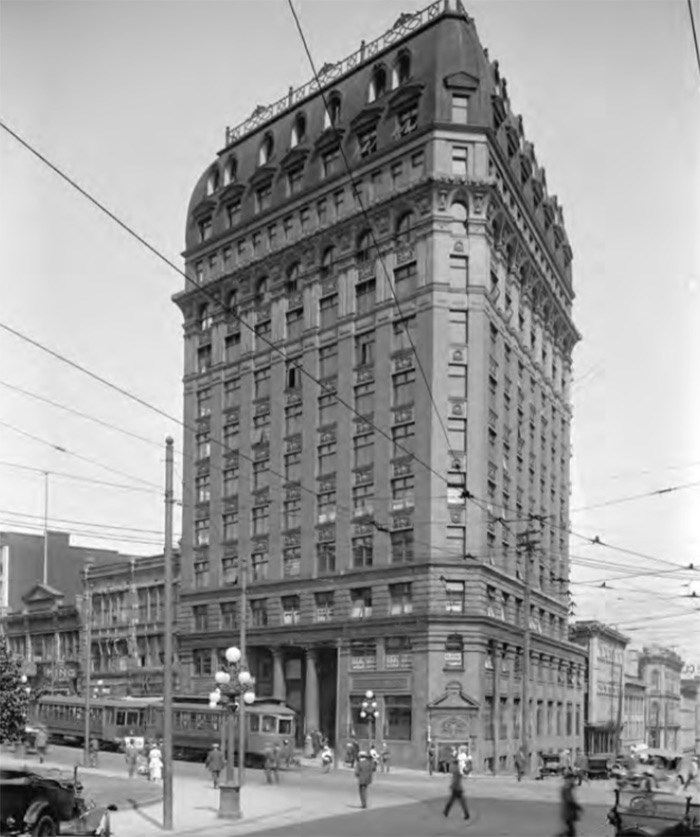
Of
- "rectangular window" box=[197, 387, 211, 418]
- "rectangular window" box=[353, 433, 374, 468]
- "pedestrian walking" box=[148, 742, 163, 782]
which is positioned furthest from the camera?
"rectangular window" box=[197, 387, 211, 418]

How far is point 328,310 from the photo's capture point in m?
72.8

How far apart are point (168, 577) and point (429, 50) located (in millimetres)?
49356

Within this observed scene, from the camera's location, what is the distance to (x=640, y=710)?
130 metres

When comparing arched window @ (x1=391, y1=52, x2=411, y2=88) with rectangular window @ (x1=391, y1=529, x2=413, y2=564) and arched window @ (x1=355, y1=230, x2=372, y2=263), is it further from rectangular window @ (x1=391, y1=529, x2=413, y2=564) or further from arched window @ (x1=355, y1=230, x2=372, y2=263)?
rectangular window @ (x1=391, y1=529, x2=413, y2=564)

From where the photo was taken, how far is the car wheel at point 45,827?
19734 millimetres

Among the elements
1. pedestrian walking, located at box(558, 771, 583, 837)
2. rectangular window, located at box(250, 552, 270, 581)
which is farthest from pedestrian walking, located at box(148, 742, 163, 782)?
rectangular window, located at box(250, 552, 270, 581)

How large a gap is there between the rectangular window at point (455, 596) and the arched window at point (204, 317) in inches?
1117

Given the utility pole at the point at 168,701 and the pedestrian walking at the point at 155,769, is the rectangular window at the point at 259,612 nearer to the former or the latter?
the pedestrian walking at the point at 155,769

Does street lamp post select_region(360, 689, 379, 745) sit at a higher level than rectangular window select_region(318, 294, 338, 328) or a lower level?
lower

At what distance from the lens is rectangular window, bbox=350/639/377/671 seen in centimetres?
6631

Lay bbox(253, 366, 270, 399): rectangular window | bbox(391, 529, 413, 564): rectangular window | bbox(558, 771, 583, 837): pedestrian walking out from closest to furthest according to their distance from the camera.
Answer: bbox(558, 771, 583, 837): pedestrian walking < bbox(391, 529, 413, 564): rectangular window < bbox(253, 366, 270, 399): rectangular window

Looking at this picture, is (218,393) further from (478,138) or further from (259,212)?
(478,138)

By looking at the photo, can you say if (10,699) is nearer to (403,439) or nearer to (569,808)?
(569,808)

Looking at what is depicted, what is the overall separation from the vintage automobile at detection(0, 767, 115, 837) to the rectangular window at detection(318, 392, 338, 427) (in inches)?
1945
